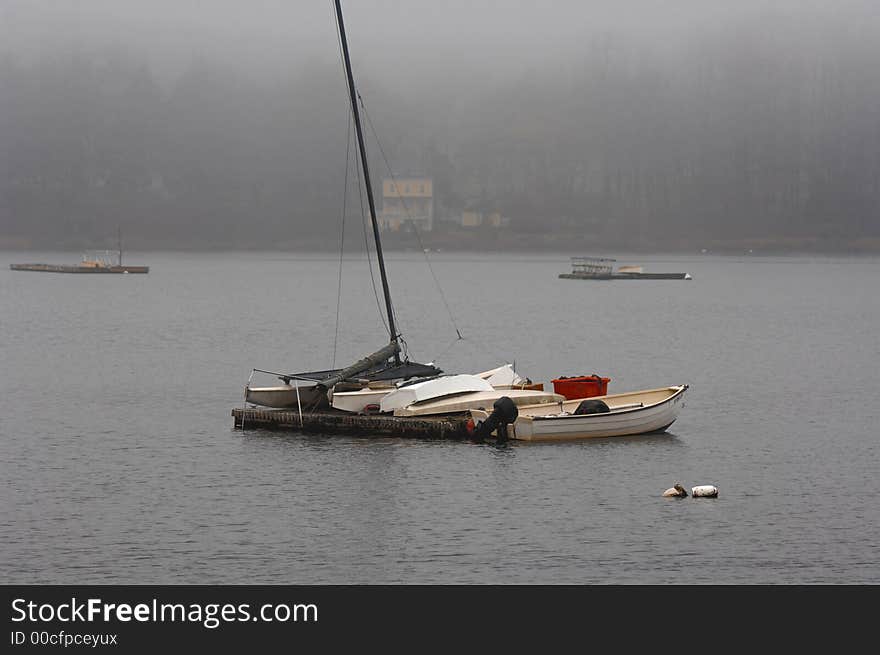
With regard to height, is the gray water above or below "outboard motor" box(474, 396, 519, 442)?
below

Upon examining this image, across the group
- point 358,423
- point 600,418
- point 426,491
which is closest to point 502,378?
point 600,418

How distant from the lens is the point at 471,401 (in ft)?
179

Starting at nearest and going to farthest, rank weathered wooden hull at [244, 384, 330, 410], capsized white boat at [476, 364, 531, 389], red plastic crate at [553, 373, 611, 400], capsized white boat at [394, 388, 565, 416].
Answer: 1. capsized white boat at [394, 388, 565, 416]
2. red plastic crate at [553, 373, 611, 400]
3. weathered wooden hull at [244, 384, 330, 410]
4. capsized white boat at [476, 364, 531, 389]

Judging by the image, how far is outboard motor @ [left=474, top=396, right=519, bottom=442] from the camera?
51.9 metres

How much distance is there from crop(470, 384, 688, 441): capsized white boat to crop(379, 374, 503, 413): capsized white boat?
195 centimetres

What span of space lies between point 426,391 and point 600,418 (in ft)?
25.4

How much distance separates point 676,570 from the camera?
3556 centimetres

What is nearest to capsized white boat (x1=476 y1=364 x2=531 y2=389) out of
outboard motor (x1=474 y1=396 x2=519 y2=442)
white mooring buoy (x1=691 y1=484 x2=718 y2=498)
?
outboard motor (x1=474 y1=396 x2=519 y2=442)

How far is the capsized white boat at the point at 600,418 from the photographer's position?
52719 millimetres

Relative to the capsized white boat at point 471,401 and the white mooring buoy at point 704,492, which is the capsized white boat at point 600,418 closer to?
the capsized white boat at point 471,401

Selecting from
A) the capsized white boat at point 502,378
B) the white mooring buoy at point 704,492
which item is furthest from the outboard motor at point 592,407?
the white mooring buoy at point 704,492

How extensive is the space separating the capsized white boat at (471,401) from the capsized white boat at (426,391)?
0.21 m

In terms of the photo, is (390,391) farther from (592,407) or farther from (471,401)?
(592,407)

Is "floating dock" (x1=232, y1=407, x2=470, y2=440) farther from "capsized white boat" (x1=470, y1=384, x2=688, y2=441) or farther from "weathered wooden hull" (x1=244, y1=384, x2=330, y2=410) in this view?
"capsized white boat" (x1=470, y1=384, x2=688, y2=441)
